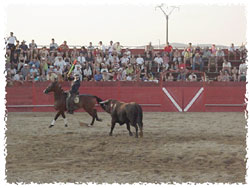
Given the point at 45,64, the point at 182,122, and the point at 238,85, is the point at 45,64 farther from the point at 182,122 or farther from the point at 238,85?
the point at 238,85

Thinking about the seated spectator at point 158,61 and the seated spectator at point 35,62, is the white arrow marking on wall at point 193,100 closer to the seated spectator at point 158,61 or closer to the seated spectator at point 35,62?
the seated spectator at point 158,61

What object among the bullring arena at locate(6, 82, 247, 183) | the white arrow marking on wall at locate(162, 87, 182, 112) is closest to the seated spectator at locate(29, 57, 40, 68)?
the bullring arena at locate(6, 82, 247, 183)

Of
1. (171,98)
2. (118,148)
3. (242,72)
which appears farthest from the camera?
(242,72)

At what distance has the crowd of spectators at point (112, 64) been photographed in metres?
19.1

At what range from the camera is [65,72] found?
19.1 m

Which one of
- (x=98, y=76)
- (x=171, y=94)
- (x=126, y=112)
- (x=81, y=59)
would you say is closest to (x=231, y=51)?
(x=171, y=94)

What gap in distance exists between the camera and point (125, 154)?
9.18m

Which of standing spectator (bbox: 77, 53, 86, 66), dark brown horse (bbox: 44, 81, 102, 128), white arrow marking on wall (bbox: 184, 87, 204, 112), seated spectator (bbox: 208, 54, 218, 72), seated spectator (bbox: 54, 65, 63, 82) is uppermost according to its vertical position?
standing spectator (bbox: 77, 53, 86, 66)

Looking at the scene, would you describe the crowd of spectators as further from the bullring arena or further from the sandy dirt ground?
the sandy dirt ground

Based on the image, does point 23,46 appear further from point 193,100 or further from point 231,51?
point 231,51

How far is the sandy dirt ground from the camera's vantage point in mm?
7273

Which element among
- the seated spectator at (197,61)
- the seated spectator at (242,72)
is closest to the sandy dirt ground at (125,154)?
the seated spectator at (242,72)

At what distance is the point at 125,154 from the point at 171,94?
36.8 feet

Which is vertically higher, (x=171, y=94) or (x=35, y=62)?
(x=35, y=62)
